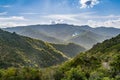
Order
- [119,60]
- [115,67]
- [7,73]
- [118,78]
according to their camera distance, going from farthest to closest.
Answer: [7,73]
[119,60]
[115,67]
[118,78]

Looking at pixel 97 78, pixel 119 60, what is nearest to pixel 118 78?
pixel 97 78

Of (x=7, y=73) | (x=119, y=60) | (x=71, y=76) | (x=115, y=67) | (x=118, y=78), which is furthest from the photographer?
(x=7, y=73)

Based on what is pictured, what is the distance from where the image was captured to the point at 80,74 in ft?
497

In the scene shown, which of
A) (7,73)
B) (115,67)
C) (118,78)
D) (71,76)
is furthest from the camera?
(7,73)

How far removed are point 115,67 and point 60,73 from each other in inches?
1431

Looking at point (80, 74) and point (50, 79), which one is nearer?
point (80, 74)

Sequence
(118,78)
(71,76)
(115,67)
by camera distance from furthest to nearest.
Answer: (115,67), (71,76), (118,78)

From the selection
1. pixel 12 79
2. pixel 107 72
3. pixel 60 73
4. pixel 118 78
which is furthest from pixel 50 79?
pixel 118 78

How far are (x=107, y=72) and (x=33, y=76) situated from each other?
5460cm

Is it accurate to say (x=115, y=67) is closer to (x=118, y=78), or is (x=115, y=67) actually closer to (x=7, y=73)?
(x=118, y=78)

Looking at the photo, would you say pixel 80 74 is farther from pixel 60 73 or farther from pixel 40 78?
pixel 40 78

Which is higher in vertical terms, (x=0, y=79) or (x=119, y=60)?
(x=119, y=60)

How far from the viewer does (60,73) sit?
179125 mm

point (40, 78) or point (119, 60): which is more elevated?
point (119, 60)
